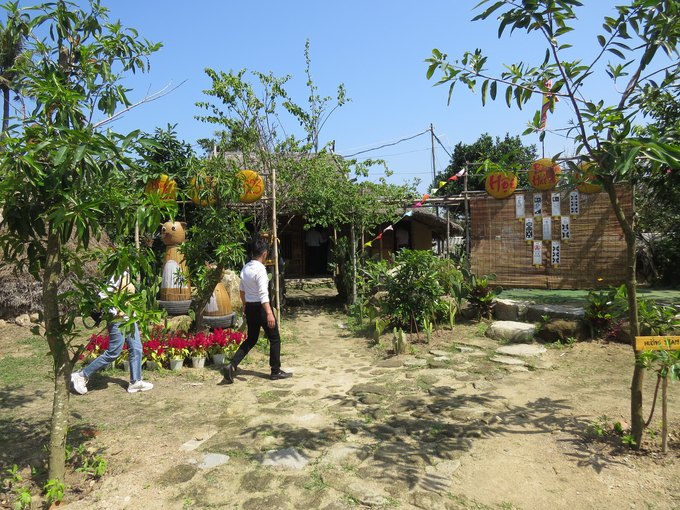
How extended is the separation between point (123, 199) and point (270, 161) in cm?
686

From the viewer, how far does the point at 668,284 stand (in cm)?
1080

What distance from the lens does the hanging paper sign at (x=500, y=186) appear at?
9.64 m

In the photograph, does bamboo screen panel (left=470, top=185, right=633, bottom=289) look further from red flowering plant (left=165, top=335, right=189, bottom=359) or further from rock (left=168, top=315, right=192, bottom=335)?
red flowering plant (left=165, top=335, right=189, bottom=359)

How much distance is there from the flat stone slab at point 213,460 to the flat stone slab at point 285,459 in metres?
0.30

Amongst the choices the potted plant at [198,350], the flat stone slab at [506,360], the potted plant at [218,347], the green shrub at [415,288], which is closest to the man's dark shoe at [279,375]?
the potted plant at [218,347]

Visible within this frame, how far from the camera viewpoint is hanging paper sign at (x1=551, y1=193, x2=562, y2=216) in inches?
376

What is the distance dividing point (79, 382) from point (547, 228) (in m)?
9.24

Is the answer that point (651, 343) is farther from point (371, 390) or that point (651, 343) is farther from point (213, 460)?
point (213, 460)

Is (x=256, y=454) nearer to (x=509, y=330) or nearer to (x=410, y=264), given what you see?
(x=410, y=264)

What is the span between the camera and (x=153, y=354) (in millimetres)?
5160

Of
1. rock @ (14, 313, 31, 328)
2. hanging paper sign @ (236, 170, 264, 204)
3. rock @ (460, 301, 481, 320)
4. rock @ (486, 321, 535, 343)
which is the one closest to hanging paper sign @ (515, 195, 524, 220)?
rock @ (460, 301, 481, 320)

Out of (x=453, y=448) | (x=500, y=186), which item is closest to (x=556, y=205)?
(x=500, y=186)

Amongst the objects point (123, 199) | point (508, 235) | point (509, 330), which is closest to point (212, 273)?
point (123, 199)

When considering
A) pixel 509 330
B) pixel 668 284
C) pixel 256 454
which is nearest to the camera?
pixel 256 454
